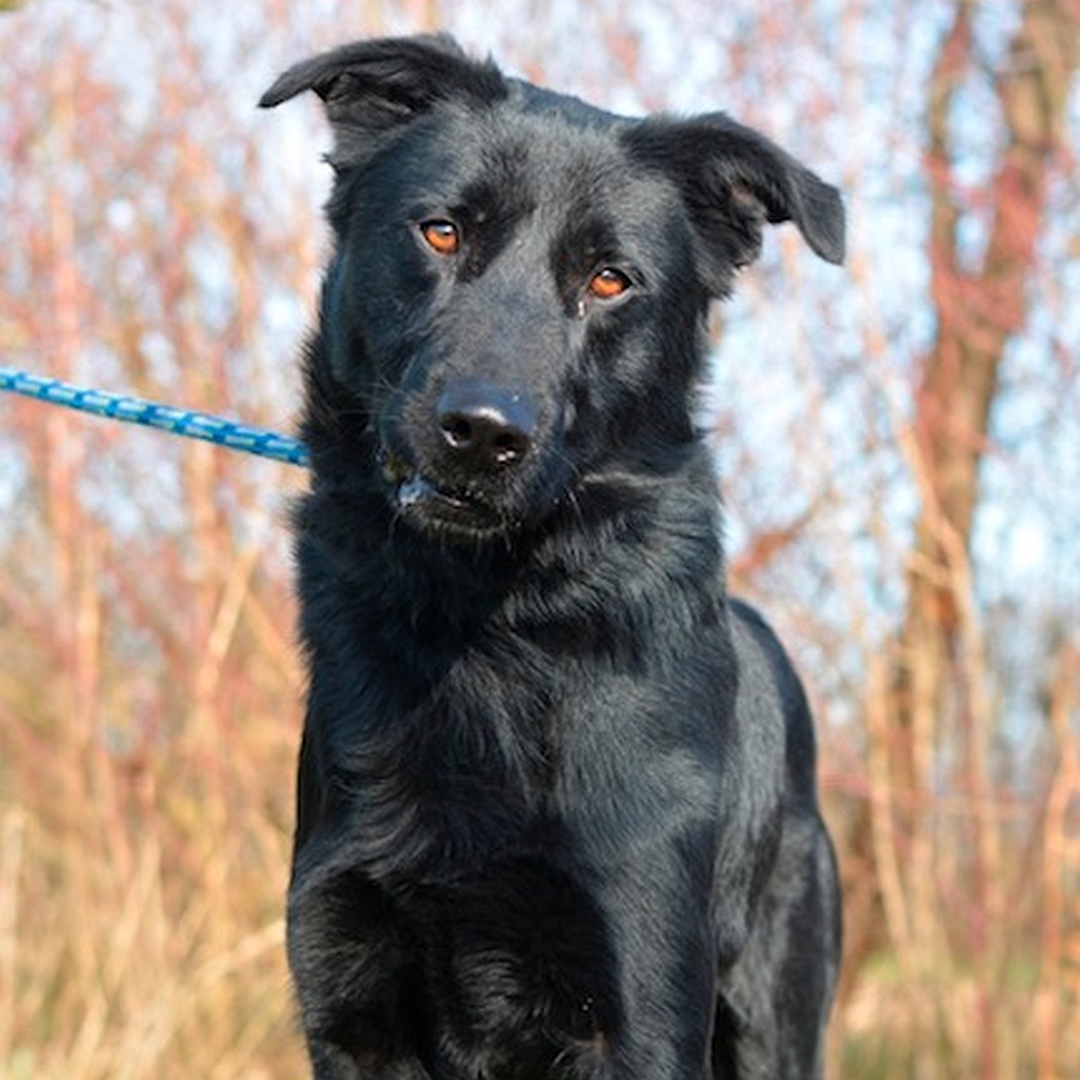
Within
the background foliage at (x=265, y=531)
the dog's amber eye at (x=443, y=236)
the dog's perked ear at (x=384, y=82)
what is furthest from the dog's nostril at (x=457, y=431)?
the background foliage at (x=265, y=531)

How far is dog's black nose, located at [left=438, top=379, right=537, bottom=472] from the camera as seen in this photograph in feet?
9.60

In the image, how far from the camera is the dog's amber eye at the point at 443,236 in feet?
10.6

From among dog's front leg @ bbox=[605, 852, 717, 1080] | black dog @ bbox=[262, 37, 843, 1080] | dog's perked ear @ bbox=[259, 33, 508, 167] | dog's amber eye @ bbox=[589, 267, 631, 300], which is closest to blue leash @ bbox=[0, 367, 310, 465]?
black dog @ bbox=[262, 37, 843, 1080]

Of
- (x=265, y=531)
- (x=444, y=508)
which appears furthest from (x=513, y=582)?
(x=265, y=531)

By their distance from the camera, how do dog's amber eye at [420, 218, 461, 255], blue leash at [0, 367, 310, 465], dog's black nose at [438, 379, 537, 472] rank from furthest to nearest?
blue leash at [0, 367, 310, 465], dog's amber eye at [420, 218, 461, 255], dog's black nose at [438, 379, 537, 472]

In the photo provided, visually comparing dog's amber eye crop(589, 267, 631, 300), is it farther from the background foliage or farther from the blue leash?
the background foliage

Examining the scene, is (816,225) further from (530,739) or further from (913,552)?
(913,552)

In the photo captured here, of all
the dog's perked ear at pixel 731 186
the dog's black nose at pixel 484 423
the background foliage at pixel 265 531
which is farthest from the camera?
the background foliage at pixel 265 531

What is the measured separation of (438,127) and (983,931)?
12.7ft

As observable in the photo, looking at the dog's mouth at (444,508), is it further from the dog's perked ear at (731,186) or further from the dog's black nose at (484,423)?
the dog's perked ear at (731,186)

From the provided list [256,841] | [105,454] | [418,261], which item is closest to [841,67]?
[105,454]

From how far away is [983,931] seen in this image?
6.38m

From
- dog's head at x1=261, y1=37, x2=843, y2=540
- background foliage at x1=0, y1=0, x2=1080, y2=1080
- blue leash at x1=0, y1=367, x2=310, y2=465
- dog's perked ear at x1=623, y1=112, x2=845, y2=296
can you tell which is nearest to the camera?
dog's head at x1=261, y1=37, x2=843, y2=540

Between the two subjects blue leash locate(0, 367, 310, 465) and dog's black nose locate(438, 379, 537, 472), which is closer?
dog's black nose locate(438, 379, 537, 472)
